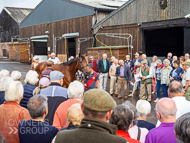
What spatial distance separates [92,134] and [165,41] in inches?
869

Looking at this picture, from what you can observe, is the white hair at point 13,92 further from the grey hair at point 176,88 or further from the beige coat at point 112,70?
the beige coat at point 112,70

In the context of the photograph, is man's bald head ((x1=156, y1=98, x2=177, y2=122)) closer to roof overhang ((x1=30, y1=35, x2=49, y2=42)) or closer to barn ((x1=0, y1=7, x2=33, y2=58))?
roof overhang ((x1=30, y1=35, x2=49, y2=42))

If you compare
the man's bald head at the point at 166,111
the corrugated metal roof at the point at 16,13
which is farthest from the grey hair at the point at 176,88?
the corrugated metal roof at the point at 16,13

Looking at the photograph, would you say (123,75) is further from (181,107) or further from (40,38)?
(40,38)

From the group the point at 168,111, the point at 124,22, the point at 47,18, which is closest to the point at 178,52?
the point at 124,22

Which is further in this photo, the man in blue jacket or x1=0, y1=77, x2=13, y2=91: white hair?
the man in blue jacket

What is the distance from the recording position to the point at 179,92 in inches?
158

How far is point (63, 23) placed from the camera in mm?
22625

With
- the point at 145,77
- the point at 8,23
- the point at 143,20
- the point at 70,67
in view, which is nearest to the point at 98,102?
the point at 70,67

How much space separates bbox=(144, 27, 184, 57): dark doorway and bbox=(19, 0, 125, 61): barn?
5196 millimetres

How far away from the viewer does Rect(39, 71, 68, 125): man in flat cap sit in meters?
3.54

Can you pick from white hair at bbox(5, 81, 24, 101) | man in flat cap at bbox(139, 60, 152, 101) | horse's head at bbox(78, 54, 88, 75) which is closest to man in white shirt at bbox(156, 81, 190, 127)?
white hair at bbox(5, 81, 24, 101)

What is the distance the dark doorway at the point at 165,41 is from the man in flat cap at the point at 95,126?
20.2m

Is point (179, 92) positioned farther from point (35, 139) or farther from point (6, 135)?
point (6, 135)
